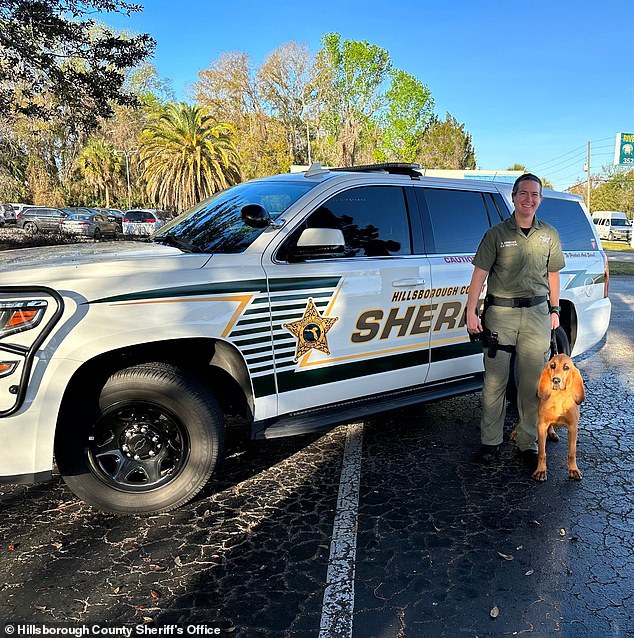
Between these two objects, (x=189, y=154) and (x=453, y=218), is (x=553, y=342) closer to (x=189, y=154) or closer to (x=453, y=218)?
(x=453, y=218)

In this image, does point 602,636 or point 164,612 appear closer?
point 602,636

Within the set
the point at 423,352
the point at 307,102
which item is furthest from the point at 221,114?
the point at 423,352

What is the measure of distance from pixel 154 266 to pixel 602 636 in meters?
2.66

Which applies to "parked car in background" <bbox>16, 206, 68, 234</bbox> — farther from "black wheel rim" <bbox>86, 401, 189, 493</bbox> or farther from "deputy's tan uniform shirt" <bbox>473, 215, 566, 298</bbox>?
"deputy's tan uniform shirt" <bbox>473, 215, 566, 298</bbox>

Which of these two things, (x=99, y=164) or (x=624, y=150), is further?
(x=99, y=164)

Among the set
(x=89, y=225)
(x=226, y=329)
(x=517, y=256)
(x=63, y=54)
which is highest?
(x=63, y=54)

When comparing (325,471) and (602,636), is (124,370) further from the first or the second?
(602,636)

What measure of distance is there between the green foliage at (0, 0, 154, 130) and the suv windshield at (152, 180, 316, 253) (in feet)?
31.7

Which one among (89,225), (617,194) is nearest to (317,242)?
(89,225)

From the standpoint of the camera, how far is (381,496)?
11.6 ft

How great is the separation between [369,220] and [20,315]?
7.44 ft

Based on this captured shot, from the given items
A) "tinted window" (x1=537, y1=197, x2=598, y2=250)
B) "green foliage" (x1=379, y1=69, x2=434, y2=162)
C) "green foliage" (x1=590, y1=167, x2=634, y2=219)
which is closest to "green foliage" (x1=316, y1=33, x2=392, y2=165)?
"green foliage" (x1=379, y1=69, x2=434, y2=162)

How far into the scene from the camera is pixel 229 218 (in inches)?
152

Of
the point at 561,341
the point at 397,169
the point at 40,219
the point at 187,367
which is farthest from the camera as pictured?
the point at 40,219
